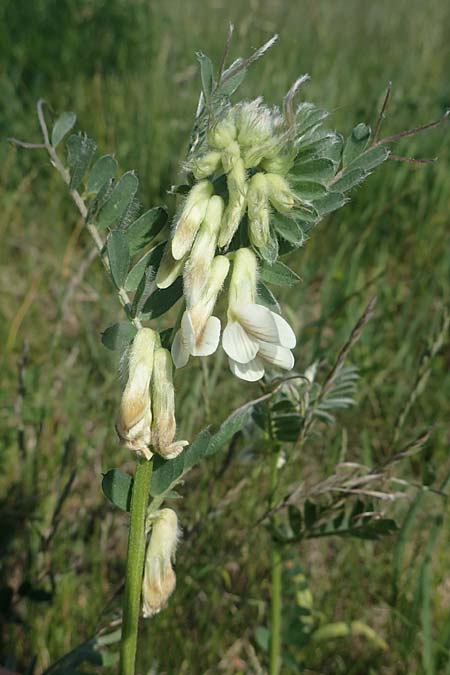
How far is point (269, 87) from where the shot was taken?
3115 mm

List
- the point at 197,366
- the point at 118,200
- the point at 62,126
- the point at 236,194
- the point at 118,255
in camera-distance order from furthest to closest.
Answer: the point at 197,366 → the point at 62,126 → the point at 118,200 → the point at 118,255 → the point at 236,194

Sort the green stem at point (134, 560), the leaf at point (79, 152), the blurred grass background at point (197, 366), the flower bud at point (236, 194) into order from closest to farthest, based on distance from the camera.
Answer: the flower bud at point (236, 194), the green stem at point (134, 560), the leaf at point (79, 152), the blurred grass background at point (197, 366)

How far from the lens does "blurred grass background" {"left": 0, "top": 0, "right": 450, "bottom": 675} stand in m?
1.62

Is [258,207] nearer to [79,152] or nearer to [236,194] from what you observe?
[236,194]

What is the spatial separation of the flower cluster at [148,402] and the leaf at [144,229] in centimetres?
14

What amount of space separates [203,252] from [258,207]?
8 centimetres

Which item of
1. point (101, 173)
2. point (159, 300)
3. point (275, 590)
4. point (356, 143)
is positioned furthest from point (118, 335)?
point (275, 590)

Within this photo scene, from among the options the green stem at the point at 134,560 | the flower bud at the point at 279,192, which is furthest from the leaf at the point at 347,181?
the green stem at the point at 134,560

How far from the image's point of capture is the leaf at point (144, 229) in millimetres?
962

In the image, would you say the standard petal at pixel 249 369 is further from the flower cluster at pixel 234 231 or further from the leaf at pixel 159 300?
the leaf at pixel 159 300

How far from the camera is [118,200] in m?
1.05

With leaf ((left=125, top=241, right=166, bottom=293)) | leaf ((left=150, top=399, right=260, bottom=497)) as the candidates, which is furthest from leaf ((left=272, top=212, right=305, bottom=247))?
leaf ((left=150, top=399, right=260, bottom=497))

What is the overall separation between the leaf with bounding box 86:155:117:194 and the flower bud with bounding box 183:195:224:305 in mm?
257

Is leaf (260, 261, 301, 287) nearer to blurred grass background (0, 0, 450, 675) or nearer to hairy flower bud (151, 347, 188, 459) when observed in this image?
hairy flower bud (151, 347, 188, 459)
